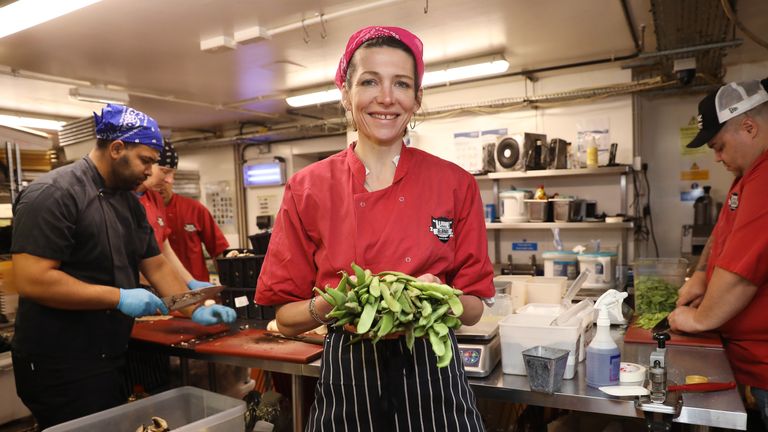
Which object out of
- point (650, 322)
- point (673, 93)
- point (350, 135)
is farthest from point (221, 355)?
point (673, 93)

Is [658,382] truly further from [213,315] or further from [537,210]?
[537,210]

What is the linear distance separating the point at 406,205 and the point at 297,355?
1.14 meters

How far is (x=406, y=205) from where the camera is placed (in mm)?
1318

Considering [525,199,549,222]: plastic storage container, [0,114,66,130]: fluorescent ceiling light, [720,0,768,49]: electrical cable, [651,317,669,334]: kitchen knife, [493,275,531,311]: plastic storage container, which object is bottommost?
[651,317,669,334]: kitchen knife

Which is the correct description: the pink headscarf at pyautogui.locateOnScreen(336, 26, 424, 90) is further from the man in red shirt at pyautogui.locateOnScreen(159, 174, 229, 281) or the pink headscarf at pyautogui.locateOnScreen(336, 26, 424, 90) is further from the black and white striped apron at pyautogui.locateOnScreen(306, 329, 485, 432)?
the man in red shirt at pyautogui.locateOnScreen(159, 174, 229, 281)

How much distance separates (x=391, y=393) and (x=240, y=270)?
6.30 ft

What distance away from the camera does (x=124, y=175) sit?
7.45 ft

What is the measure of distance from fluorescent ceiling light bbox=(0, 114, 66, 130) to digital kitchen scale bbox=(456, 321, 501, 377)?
6.16m

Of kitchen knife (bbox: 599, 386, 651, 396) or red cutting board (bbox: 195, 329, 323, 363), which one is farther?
red cutting board (bbox: 195, 329, 323, 363)

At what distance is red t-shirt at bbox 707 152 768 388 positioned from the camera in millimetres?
1864

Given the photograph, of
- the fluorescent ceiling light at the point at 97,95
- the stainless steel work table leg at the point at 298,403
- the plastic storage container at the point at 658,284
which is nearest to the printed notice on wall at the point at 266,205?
the fluorescent ceiling light at the point at 97,95

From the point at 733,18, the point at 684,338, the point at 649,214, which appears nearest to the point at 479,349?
the point at 684,338

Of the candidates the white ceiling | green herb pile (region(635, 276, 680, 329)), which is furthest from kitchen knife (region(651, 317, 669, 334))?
the white ceiling

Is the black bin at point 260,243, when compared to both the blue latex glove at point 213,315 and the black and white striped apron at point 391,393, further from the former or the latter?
the black and white striped apron at point 391,393
